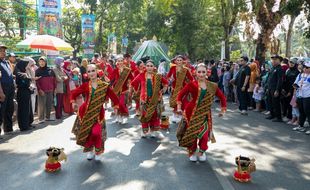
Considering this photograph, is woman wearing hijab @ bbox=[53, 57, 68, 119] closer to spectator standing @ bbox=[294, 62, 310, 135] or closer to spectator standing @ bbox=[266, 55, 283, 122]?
spectator standing @ bbox=[266, 55, 283, 122]

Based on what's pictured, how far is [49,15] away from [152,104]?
7.68 metres

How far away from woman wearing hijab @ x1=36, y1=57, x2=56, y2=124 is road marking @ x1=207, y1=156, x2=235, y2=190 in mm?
5954

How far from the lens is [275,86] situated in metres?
12.0

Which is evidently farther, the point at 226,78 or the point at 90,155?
the point at 226,78

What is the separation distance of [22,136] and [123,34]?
39.2 m

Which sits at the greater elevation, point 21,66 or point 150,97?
point 21,66

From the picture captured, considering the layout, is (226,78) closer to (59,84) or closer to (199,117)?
(59,84)

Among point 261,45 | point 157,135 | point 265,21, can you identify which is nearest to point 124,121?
point 157,135

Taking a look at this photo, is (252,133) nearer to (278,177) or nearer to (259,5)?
(278,177)

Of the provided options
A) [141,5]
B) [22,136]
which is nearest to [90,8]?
[141,5]

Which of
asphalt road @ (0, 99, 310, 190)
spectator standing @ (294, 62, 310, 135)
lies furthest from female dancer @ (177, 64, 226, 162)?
spectator standing @ (294, 62, 310, 135)

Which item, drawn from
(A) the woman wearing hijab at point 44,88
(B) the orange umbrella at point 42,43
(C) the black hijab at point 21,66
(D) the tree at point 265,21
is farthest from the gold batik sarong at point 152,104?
(D) the tree at point 265,21

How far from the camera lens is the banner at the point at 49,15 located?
14.5m

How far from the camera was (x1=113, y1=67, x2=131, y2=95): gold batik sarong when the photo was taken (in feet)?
36.9
